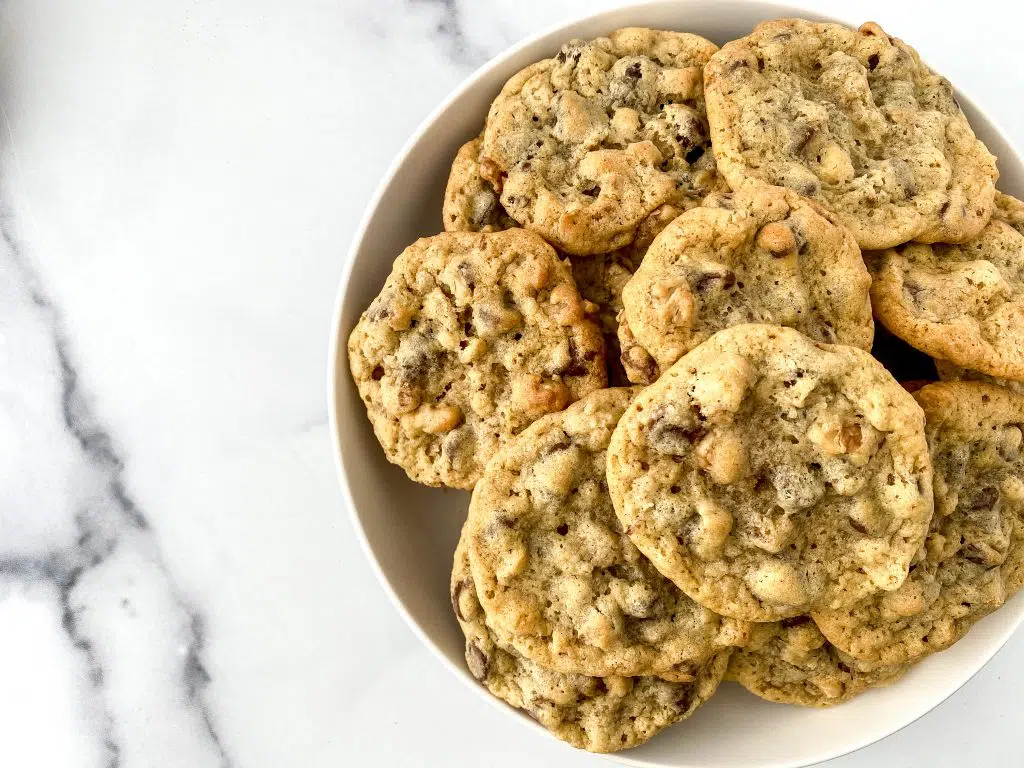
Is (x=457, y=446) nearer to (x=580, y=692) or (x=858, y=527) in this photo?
(x=580, y=692)

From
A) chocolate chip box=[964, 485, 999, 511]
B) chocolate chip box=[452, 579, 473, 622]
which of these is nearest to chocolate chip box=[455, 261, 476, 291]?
chocolate chip box=[452, 579, 473, 622]

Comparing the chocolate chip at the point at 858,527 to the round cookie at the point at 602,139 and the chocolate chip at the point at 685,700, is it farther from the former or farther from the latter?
the round cookie at the point at 602,139

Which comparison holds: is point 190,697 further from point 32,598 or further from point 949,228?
point 949,228

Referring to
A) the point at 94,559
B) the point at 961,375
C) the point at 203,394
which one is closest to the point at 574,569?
the point at 961,375

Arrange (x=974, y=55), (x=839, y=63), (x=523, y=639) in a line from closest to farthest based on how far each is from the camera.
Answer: (x=523, y=639)
(x=839, y=63)
(x=974, y=55)

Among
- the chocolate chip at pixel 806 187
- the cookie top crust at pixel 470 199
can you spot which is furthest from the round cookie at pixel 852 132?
the cookie top crust at pixel 470 199

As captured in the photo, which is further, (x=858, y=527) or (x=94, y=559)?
(x=94, y=559)

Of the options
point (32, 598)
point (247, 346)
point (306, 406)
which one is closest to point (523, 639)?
point (306, 406)
